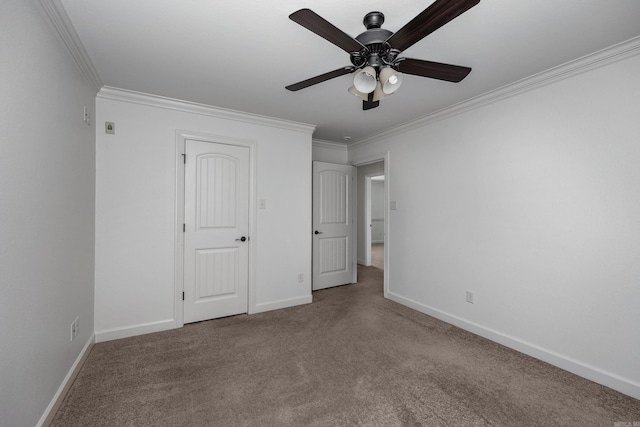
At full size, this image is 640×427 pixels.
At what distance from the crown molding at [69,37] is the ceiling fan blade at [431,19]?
1879 mm

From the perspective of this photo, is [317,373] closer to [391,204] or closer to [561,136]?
[391,204]

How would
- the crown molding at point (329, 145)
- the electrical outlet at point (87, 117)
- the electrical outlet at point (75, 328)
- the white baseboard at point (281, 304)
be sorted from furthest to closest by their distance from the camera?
the crown molding at point (329, 145) < the white baseboard at point (281, 304) < the electrical outlet at point (87, 117) < the electrical outlet at point (75, 328)

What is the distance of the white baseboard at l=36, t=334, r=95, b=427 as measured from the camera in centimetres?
157

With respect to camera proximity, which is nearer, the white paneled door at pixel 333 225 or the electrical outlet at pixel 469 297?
the electrical outlet at pixel 469 297

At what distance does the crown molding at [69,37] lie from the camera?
1526 mm

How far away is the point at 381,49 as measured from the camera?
5.03 ft

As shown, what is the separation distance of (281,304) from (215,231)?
1.27 meters

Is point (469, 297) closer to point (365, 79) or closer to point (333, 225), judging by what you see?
point (333, 225)

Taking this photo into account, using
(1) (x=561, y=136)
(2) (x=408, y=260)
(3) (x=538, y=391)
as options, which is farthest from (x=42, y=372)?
(1) (x=561, y=136)

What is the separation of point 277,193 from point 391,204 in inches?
63.5

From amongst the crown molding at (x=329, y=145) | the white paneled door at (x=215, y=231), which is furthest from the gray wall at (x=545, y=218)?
the white paneled door at (x=215, y=231)

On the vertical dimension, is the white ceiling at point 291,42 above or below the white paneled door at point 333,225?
above

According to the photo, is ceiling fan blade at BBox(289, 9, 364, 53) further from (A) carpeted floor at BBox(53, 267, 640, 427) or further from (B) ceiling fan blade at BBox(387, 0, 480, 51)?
(A) carpeted floor at BBox(53, 267, 640, 427)

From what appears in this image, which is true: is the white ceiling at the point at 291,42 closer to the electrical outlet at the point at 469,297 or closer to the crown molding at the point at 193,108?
the crown molding at the point at 193,108
